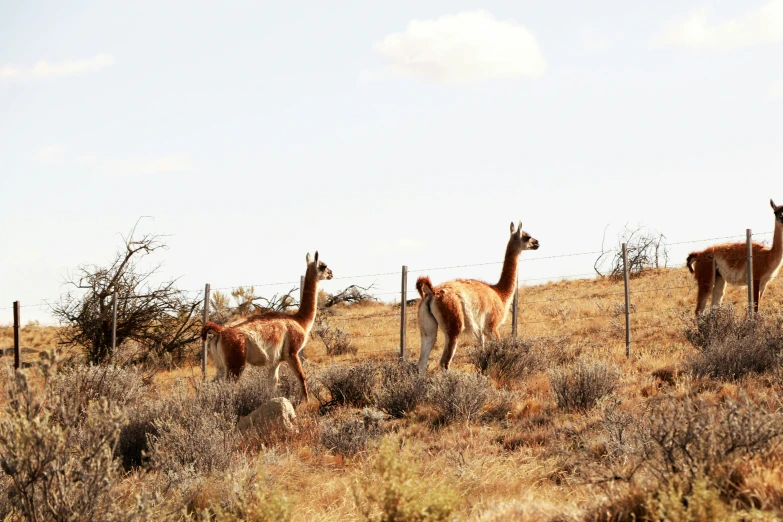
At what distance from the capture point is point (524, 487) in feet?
23.1

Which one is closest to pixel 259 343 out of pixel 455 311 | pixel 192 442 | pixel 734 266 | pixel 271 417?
pixel 271 417

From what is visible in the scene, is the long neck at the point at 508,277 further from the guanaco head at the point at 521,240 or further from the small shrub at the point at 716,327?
the small shrub at the point at 716,327

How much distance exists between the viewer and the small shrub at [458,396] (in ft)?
31.9

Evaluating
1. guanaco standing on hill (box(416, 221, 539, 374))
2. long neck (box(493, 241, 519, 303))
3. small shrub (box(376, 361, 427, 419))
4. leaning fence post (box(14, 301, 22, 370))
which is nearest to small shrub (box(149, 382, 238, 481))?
small shrub (box(376, 361, 427, 419))

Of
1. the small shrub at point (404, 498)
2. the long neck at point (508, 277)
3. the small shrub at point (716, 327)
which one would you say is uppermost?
the long neck at point (508, 277)

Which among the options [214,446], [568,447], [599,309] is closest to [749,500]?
[568,447]

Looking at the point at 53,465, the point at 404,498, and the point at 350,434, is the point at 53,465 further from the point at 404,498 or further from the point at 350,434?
the point at 350,434

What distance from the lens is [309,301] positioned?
489 inches

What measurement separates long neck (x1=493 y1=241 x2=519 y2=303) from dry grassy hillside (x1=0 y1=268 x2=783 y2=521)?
2.87ft

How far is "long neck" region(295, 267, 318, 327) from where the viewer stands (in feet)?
40.1

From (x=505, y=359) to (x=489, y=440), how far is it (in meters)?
3.15

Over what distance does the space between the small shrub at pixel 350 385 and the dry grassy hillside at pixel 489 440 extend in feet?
0.09

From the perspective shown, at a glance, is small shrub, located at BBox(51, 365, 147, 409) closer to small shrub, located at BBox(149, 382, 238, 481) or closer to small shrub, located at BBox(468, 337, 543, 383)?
small shrub, located at BBox(149, 382, 238, 481)

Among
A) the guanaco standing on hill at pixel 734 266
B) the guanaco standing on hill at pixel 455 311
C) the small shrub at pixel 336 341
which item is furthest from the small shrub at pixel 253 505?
the small shrub at pixel 336 341
